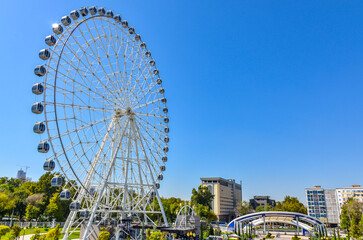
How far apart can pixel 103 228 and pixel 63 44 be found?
20.4 m

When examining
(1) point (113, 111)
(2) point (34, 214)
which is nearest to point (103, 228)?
(1) point (113, 111)

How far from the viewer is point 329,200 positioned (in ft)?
382

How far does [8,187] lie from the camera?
215ft

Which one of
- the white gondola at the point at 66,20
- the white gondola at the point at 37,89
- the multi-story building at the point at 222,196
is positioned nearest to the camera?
the white gondola at the point at 37,89

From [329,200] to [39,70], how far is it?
125 meters

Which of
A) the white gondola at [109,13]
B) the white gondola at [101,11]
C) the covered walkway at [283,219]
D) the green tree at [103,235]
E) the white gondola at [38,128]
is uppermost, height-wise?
the white gondola at [109,13]

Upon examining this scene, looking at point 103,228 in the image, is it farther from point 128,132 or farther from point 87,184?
point 128,132

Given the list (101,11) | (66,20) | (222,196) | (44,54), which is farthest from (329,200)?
(44,54)

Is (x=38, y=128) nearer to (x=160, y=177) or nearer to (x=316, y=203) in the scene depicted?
(x=160, y=177)

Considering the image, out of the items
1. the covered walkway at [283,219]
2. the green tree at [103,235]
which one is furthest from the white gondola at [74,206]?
the covered walkway at [283,219]

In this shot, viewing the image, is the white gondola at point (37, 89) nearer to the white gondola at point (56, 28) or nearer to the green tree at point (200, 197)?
the white gondola at point (56, 28)

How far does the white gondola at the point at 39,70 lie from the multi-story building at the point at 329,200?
11855 centimetres

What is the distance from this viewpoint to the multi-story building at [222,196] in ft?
377

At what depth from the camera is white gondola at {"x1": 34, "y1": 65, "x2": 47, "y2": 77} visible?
23.8 metres
